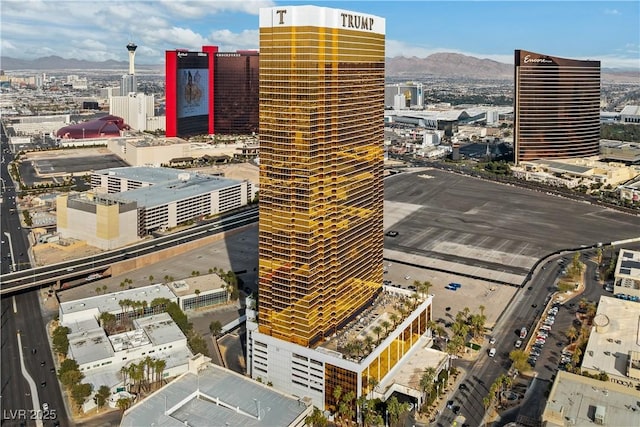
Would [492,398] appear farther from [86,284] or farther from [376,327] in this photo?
[86,284]

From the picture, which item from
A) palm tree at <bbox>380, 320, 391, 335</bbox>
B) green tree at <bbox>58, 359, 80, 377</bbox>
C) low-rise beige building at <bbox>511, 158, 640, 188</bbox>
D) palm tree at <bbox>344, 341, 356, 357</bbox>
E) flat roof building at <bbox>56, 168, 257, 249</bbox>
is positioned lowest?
green tree at <bbox>58, 359, 80, 377</bbox>

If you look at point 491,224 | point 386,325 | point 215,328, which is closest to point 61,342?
point 215,328

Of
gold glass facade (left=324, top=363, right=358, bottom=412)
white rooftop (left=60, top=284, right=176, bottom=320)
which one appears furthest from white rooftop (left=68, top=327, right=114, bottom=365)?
gold glass facade (left=324, top=363, right=358, bottom=412)

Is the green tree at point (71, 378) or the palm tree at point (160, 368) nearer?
the green tree at point (71, 378)

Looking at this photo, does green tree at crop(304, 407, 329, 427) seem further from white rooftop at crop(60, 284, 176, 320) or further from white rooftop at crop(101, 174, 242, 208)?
white rooftop at crop(101, 174, 242, 208)

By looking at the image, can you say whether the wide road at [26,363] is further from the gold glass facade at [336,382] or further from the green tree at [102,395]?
the gold glass facade at [336,382]

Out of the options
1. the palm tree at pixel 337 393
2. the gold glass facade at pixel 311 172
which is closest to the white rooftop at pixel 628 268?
the gold glass facade at pixel 311 172

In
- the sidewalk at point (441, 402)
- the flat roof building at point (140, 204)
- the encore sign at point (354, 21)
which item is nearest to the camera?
the encore sign at point (354, 21)
